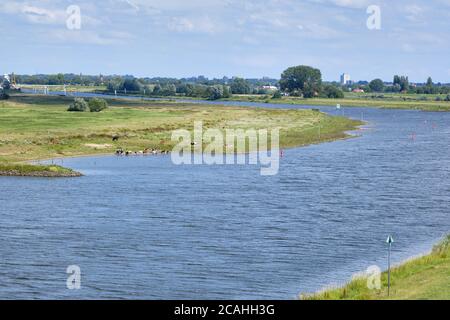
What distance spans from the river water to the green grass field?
26.8 ft

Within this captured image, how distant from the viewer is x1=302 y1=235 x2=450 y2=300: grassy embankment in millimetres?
30587

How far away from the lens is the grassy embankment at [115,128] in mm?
86750

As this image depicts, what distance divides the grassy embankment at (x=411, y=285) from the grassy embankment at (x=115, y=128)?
4237cm

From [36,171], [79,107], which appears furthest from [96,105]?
[36,171]

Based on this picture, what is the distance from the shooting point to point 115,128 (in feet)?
353

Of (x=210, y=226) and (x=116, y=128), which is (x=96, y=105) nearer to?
(x=116, y=128)

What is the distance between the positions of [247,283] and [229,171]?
38805 mm

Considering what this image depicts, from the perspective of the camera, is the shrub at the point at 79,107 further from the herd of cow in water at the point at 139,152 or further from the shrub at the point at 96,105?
the herd of cow in water at the point at 139,152

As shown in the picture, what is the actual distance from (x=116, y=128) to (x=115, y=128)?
0.13 meters

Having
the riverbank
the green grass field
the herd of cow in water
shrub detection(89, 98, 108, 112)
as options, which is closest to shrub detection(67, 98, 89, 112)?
shrub detection(89, 98, 108, 112)

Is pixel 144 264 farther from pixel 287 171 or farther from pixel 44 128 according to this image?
pixel 44 128

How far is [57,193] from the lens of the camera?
2387 inches

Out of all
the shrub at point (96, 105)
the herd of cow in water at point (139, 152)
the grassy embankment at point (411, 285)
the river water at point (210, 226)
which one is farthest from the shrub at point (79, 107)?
the grassy embankment at point (411, 285)
